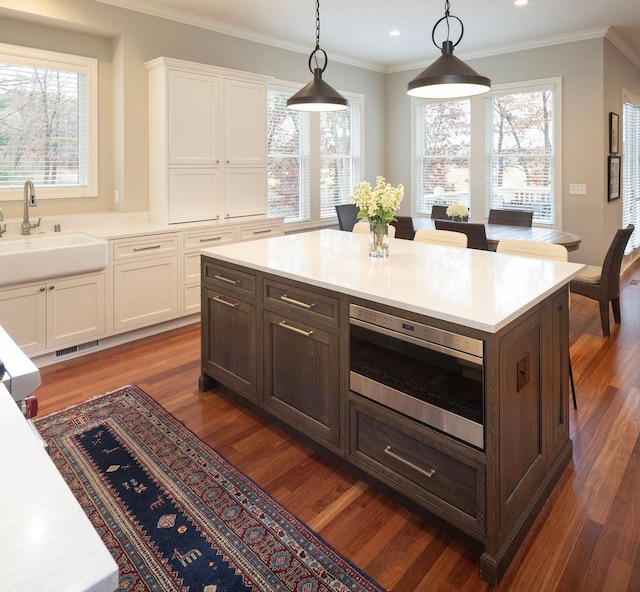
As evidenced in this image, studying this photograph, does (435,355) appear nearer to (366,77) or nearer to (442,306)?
(442,306)

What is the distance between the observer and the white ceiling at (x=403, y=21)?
171 inches

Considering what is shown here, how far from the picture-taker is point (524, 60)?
18.7 ft

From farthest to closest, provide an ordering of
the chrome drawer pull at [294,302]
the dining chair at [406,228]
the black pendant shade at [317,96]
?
the dining chair at [406,228] < the black pendant shade at [317,96] < the chrome drawer pull at [294,302]

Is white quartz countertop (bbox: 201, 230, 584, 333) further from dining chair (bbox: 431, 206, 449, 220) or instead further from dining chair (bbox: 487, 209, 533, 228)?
dining chair (bbox: 431, 206, 449, 220)

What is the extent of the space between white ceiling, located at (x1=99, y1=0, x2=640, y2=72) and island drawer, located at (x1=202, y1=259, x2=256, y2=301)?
270cm

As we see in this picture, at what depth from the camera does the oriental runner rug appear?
1.71 meters

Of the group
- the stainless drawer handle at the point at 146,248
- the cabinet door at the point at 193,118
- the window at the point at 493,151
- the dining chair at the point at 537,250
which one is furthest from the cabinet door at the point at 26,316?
the window at the point at 493,151

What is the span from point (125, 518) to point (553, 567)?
168 centimetres

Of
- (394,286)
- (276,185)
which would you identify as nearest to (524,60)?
(276,185)

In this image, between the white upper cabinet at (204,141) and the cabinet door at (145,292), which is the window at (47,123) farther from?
the cabinet door at (145,292)

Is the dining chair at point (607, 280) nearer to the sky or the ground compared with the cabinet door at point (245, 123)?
nearer to the ground

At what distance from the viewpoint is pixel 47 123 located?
4.04 m

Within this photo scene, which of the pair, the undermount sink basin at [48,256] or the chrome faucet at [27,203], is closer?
the undermount sink basin at [48,256]

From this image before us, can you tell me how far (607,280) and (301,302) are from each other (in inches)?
120
